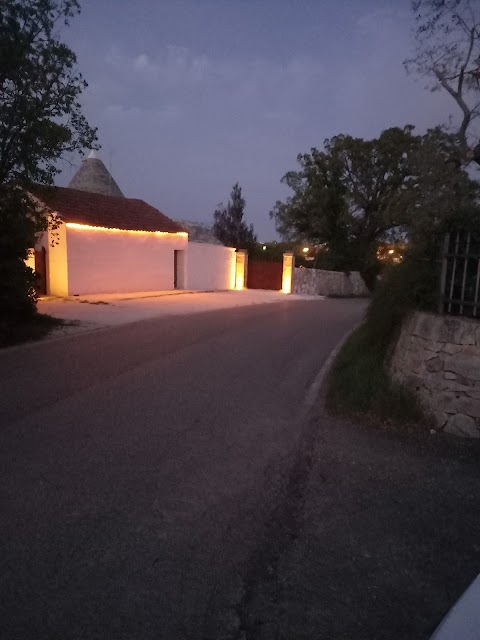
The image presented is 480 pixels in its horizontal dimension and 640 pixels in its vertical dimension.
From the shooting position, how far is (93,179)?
104ft

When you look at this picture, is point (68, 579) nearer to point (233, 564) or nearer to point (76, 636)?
point (76, 636)

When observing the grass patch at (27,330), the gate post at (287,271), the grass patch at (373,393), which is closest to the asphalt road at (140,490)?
the grass patch at (373,393)

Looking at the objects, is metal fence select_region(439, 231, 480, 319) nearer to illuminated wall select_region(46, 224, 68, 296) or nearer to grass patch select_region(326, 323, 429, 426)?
grass patch select_region(326, 323, 429, 426)

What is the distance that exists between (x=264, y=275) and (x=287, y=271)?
1.63 meters

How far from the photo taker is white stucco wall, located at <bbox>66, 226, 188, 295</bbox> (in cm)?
2050

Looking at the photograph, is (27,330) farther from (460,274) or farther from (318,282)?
(318,282)

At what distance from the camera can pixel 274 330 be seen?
1383 cm

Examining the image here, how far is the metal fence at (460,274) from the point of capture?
5672 mm

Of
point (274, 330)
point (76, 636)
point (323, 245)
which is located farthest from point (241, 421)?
point (323, 245)

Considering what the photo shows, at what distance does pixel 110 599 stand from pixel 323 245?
111ft

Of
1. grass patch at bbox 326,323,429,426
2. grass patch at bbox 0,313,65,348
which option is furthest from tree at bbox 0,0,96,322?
grass patch at bbox 326,323,429,426

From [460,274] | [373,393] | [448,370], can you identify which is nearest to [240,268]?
[373,393]

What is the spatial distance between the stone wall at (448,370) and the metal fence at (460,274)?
0.22 meters

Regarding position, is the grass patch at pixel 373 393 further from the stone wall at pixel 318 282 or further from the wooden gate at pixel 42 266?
the stone wall at pixel 318 282
